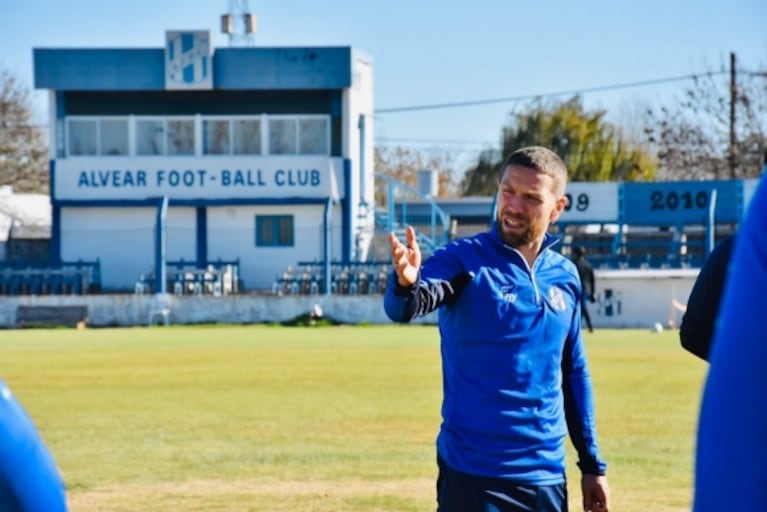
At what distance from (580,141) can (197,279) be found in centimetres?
4015

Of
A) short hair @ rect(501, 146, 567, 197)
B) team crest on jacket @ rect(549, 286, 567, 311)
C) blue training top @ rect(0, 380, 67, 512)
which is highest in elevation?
short hair @ rect(501, 146, 567, 197)

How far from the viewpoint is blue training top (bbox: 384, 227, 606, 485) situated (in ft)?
19.9

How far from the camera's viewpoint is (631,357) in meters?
29.4

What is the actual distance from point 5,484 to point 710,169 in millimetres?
77828

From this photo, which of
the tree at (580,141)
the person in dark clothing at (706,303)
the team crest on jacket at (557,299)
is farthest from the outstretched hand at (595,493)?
the tree at (580,141)

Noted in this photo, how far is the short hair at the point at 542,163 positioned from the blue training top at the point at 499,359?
290 mm

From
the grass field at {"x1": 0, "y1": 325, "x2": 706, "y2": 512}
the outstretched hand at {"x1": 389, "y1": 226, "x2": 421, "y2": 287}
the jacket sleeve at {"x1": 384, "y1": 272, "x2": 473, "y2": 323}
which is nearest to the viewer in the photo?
the outstretched hand at {"x1": 389, "y1": 226, "x2": 421, "y2": 287}

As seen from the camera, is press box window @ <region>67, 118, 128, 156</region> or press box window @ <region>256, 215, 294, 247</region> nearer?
press box window @ <region>256, 215, 294, 247</region>

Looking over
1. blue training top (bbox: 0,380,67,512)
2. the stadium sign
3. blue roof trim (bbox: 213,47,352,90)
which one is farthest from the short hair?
blue roof trim (bbox: 213,47,352,90)

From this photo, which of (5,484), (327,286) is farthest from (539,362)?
(327,286)

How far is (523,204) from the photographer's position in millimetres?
6246

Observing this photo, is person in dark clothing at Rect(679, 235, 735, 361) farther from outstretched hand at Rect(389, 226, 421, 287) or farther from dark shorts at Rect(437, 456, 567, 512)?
dark shorts at Rect(437, 456, 567, 512)

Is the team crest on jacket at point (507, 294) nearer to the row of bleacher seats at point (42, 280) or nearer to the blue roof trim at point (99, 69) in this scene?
the row of bleacher seats at point (42, 280)

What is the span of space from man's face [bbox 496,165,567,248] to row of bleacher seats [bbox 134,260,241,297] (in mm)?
46550
